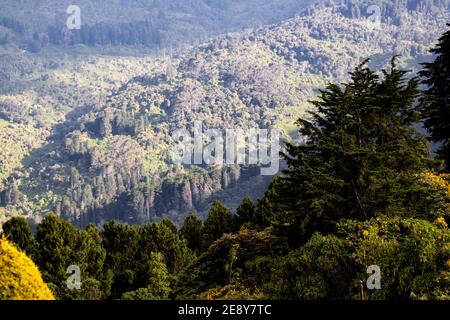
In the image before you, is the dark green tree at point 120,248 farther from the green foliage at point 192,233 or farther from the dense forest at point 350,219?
the dense forest at point 350,219

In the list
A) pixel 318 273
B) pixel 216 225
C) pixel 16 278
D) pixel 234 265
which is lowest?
pixel 216 225

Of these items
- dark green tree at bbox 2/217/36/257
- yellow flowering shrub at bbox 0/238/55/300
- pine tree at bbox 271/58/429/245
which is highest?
pine tree at bbox 271/58/429/245

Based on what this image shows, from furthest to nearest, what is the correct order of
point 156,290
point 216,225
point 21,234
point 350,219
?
point 216,225
point 21,234
point 156,290
point 350,219

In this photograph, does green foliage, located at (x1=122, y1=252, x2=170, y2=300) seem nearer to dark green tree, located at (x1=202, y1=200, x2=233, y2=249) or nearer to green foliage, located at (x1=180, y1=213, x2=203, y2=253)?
dark green tree, located at (x1=202, y1=200, x2=233, y2=249)

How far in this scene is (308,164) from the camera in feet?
111

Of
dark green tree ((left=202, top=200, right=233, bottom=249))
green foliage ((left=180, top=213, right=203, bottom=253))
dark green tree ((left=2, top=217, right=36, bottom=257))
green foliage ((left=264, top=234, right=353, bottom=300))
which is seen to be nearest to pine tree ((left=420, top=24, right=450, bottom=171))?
green foliage ((left=264, top=234, right=353, bottom=300))

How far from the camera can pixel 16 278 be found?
722 inches

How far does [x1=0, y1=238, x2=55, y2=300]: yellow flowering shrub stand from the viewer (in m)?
18.1

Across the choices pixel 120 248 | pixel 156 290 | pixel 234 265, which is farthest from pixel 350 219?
pixel 120 248

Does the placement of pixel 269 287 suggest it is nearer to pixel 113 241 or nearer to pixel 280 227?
pixel 280 227

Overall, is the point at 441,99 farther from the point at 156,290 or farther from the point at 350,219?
the point at 156,290

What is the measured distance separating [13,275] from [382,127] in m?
28.5

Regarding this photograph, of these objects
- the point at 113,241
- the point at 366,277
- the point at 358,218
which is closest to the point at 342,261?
the point at 366,277

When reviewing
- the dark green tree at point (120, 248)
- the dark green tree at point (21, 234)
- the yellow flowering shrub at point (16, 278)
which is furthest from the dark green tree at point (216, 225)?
the yellow flowering shrub at point (16, 278)
